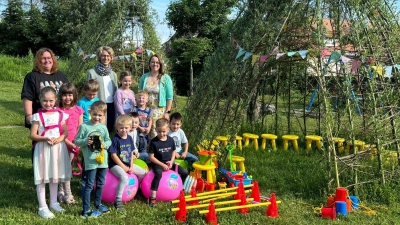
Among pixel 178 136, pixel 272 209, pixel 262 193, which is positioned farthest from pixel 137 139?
pixel 272 209

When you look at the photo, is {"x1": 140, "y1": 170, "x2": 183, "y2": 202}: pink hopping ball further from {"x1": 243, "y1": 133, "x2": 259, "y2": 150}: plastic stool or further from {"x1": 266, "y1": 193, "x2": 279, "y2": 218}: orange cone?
{"x1": 243, "y1": 133, "x2": 259, "y2": 150}: plastic stool

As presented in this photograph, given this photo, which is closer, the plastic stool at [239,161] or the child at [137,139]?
the child at [137,139]

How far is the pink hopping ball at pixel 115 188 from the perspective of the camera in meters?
4.05

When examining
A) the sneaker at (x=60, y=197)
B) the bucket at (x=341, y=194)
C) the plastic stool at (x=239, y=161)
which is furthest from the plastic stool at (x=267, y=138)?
the sneaker at (x=60, y=197)

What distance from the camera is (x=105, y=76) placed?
4840 mm

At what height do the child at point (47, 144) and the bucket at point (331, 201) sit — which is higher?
the child at point (47, 144)

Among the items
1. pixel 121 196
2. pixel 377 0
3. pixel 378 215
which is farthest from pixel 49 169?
pixel 377 0

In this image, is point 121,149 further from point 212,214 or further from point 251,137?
point 251,137

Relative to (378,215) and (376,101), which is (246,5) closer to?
(376,101)

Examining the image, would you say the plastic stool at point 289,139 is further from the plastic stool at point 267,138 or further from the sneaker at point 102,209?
the sneaker at point 102,209

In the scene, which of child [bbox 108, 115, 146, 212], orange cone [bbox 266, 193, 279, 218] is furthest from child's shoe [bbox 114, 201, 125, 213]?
orange cone [bbox 266, 193, 279, 218]

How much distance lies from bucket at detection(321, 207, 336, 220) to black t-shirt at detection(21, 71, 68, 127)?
10.3 feet

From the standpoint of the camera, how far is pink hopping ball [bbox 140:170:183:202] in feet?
14.0

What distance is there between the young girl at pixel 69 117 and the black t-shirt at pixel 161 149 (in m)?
0.84
